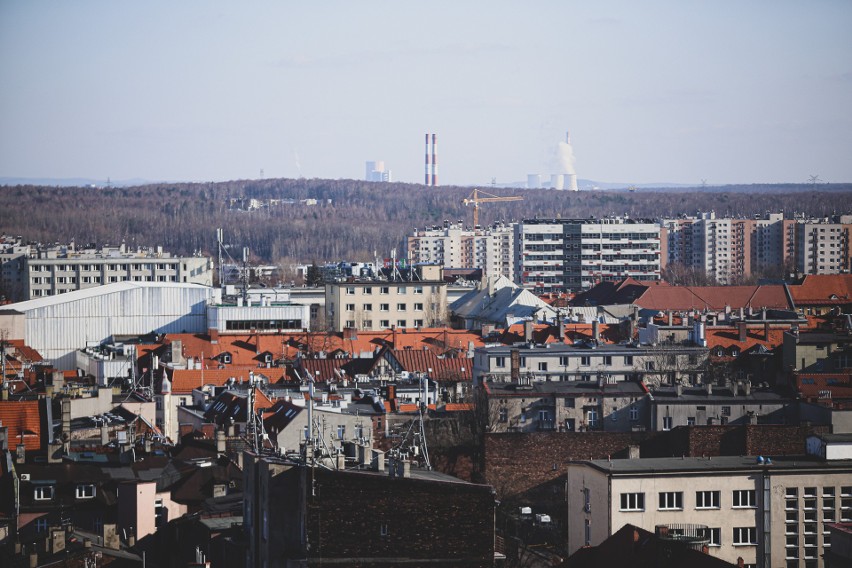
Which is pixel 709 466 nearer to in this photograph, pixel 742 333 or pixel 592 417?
pixel 592 417

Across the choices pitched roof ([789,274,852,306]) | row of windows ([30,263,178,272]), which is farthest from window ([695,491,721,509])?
row of windows ([30,263,178,272])

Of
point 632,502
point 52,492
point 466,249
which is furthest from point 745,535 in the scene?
point 466,249

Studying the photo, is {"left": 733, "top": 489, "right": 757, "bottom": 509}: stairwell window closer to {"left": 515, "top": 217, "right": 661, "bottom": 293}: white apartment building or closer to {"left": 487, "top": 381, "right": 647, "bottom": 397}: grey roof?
{"left": 487, "top": 381, "right": 647, "bottom": 397}: grey roof

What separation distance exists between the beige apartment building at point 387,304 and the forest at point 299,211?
168ft

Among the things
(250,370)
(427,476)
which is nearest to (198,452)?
(427,476)

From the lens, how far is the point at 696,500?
18.4 metres

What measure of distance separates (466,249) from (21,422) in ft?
276

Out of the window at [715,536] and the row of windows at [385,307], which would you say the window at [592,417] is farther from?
the row of windows at [385,307]

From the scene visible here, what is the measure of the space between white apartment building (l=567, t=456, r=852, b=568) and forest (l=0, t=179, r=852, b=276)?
81.0 metres

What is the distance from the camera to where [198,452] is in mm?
20750

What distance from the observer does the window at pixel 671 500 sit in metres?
18.3

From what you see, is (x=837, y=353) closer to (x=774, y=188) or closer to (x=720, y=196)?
(x=720, y=196)

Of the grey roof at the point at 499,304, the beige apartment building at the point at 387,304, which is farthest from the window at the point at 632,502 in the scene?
the beige apartment building at the point at 387,304

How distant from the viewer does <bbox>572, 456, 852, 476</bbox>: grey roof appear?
18.3 meters
